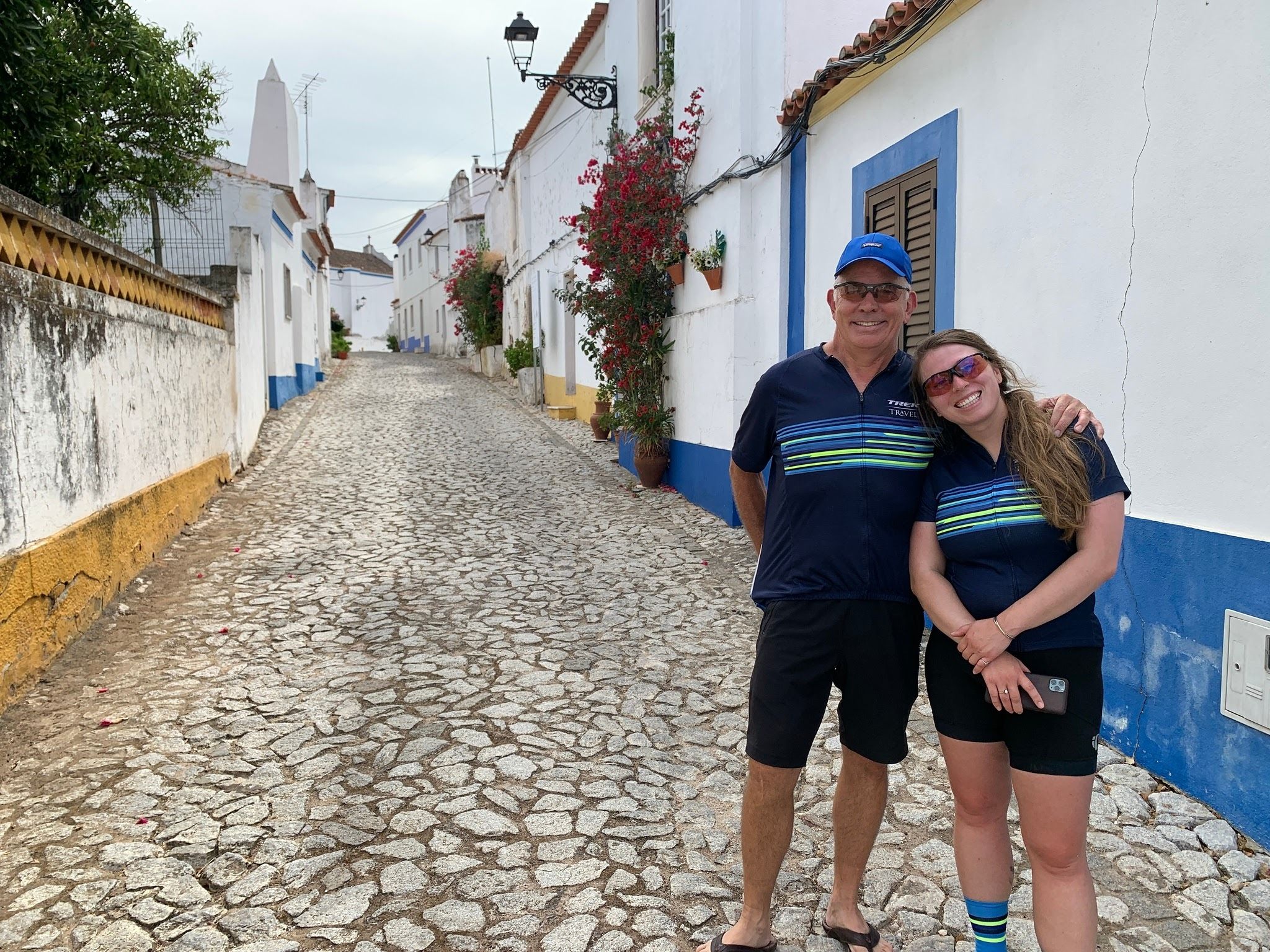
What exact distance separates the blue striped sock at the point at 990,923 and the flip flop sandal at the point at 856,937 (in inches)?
15.6

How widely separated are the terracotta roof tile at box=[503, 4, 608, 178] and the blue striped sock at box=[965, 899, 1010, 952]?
13638 mm

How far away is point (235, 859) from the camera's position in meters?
3.26

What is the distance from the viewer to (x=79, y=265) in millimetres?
5840

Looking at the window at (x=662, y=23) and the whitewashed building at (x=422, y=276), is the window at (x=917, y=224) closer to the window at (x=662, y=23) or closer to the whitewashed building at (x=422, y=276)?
the window at (x=662, y=23)

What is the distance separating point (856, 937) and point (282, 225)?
18.2 meters

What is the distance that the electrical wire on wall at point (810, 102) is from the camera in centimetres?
535

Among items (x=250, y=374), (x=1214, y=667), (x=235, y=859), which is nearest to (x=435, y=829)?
(x=235, y=859)

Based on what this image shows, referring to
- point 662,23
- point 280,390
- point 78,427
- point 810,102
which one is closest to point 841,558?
point 78,427

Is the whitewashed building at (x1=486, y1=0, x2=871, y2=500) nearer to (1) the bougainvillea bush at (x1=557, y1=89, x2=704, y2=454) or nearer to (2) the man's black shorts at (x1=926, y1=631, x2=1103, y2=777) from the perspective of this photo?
(1) the bougainvillea bush at (x1=557, y1=89, x2=704, y2=454)

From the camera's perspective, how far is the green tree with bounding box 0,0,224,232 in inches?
256

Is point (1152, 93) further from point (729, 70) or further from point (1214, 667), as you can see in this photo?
point (729, 70)

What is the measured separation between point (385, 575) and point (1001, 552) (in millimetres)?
5436

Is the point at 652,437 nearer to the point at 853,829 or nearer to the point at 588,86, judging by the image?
the point at 588,86

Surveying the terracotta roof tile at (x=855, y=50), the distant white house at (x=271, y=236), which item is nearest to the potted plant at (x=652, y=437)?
the terracotta roof tile at (x=855, y=50)
